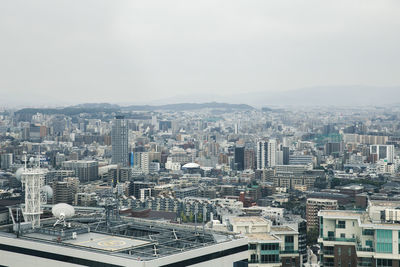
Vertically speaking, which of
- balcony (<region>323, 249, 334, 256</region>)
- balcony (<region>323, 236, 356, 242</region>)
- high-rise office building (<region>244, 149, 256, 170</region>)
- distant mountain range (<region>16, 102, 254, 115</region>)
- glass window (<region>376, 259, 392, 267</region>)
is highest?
distant mountain range (<region>16, 102, 254, 115</region>)

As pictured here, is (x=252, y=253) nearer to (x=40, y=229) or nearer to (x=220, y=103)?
(x=40, y=229)

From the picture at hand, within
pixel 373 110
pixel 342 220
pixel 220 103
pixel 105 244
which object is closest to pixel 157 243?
pixel 105 244

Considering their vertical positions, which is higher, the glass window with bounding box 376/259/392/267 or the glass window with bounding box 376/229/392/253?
the glass window with bounding box 376/229/392/253

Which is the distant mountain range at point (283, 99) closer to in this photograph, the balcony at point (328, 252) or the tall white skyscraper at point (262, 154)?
the tall white skyscraper at point (262, 154)

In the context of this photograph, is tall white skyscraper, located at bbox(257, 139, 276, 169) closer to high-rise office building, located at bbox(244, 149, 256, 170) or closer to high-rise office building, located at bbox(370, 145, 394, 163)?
high-rise office building, located at bbox(244, 149, 256, 170)

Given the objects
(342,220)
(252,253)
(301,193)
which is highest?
(342,220)

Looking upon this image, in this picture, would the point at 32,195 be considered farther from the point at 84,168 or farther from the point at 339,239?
the point at 84,168

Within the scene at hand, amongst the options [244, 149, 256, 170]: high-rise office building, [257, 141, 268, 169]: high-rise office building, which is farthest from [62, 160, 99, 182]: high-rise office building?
[257, 141, 268, 169]: high-rise office building
